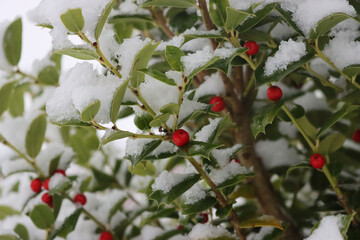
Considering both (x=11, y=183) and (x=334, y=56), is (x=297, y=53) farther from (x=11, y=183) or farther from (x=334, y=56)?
(x=11, y=183)

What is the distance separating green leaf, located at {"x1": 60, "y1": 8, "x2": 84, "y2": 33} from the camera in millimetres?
578

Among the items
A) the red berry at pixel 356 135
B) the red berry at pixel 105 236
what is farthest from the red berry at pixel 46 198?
the red berry at pixel 356 135

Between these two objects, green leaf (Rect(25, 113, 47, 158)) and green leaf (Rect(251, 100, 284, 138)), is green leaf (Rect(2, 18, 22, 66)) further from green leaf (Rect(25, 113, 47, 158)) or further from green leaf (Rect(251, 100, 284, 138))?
green leaf (Rect(251, 100, 284, 138))

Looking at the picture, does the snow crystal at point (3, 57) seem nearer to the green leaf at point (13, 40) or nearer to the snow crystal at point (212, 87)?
the green leaf at point (13, 40)

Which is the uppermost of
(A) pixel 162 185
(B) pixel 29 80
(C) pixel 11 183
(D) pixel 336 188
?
(B) pixel 29 80

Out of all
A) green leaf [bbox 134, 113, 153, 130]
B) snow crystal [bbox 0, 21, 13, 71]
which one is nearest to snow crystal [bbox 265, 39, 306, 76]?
green leaf [bbox 134, 113, 153, 130]

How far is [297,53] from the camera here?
679mm

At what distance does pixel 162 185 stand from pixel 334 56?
40cm

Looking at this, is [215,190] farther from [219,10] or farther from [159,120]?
[219,10]

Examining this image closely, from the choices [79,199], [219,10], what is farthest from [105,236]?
[219,10]

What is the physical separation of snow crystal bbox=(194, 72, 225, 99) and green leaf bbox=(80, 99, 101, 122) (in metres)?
0.33

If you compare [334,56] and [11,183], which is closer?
[334,56]

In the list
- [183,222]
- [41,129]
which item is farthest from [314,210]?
[41,129]

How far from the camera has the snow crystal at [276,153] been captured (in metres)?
1.07
